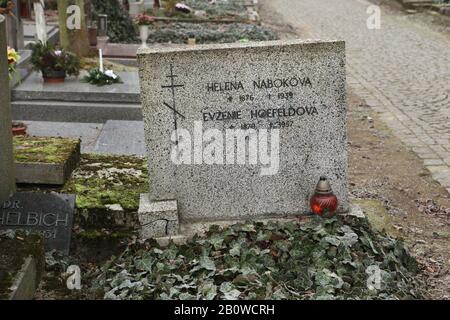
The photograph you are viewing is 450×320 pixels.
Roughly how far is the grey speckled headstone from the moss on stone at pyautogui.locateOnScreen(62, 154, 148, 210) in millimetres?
376

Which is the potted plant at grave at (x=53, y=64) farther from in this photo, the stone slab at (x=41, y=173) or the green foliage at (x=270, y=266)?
the green foliage at (x=270, y=266)

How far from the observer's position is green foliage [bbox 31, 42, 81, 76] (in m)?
9.73

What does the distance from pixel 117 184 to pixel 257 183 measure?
3.86 feet

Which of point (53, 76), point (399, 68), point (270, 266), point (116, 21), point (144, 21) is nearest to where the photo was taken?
point (270, 266)

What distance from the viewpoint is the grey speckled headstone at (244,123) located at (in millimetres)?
5262

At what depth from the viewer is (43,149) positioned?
6.20 meters

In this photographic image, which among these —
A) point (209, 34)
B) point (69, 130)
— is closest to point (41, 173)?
point (69, 130)

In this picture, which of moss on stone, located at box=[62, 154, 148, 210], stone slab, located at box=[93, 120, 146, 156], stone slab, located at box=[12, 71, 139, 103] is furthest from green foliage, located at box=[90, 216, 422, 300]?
stone slab, located at box=[12, 71, 139, 103]

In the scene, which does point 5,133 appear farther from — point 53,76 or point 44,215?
point 53,76

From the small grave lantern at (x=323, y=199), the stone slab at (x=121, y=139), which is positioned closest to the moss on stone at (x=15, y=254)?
the small grave lantern at (x=323, y=199)

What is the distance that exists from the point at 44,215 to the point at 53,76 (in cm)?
462

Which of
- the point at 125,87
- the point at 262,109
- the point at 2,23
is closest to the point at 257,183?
the point at 262,109

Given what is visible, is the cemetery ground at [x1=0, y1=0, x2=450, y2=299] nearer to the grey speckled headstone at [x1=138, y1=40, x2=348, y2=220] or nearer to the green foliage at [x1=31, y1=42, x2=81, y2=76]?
the grey speckled headstone at [x1=138, y1=40, x2=348, y2=220]

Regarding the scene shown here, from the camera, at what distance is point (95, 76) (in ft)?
32.2
